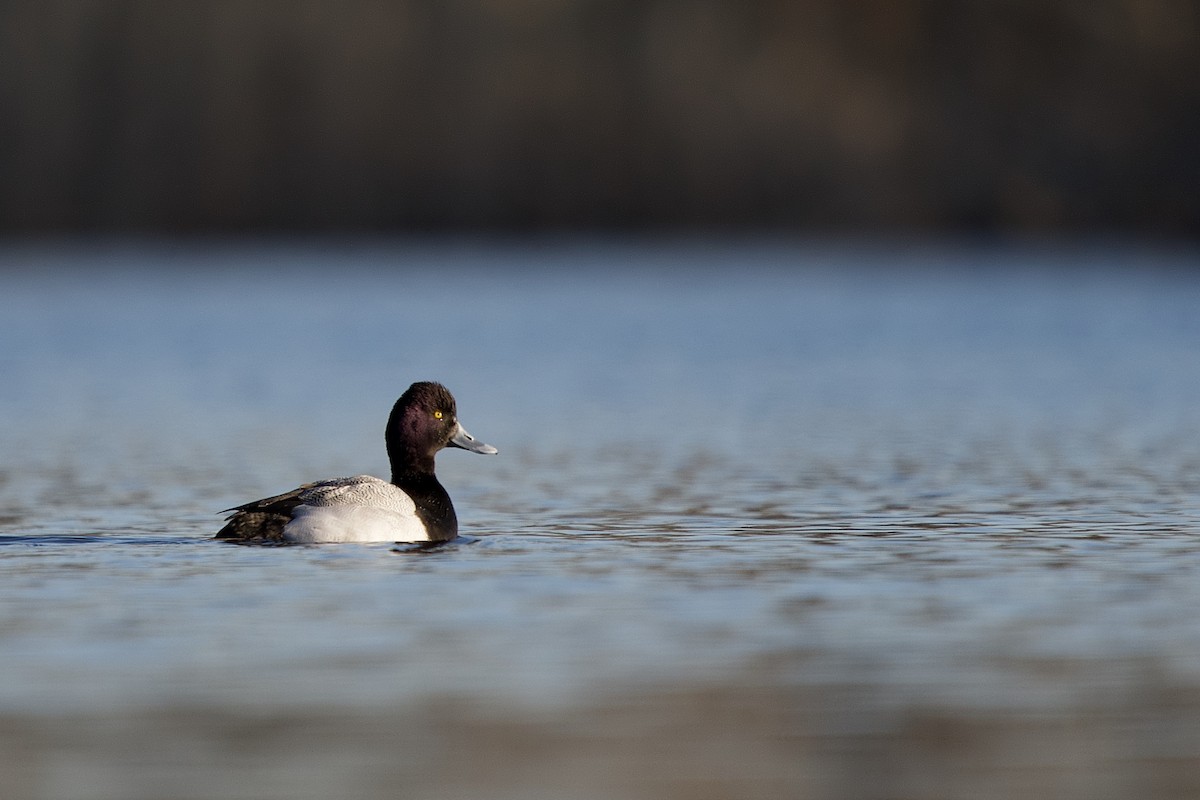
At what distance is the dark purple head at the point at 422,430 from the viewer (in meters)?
15.4

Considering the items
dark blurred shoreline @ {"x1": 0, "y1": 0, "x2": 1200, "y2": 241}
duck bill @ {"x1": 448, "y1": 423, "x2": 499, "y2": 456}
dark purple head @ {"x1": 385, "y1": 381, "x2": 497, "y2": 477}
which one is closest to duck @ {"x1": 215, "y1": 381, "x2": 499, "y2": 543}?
dark purple head @ {"x1": 385, "y1": 381, "x2": 497, "y2": 477}

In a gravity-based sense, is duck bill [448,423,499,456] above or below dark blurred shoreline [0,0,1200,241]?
below

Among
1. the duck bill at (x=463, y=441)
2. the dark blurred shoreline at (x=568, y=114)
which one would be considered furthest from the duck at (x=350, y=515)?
the dark blurred shoreline at (x=568, y=114)

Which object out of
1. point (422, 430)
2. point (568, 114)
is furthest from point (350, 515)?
point (568, 114)

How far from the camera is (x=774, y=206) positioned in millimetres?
166125

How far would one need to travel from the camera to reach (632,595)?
12.5 m

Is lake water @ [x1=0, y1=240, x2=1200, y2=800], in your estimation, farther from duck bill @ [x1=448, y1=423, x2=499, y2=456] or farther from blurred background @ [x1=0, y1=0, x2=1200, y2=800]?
duck bill @ [x1=448, y1=423, x2=499, y2=456]

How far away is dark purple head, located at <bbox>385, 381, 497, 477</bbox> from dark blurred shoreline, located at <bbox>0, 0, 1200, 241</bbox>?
14425cm

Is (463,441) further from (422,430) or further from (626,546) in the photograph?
(626,546)

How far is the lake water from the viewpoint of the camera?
881 cm

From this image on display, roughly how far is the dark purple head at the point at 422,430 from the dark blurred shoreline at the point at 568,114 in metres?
144

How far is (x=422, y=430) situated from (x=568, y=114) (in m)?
161

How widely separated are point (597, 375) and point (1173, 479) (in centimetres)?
1705

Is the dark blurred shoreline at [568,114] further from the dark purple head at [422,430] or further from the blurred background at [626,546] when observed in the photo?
the dark purple head at [422,430]
